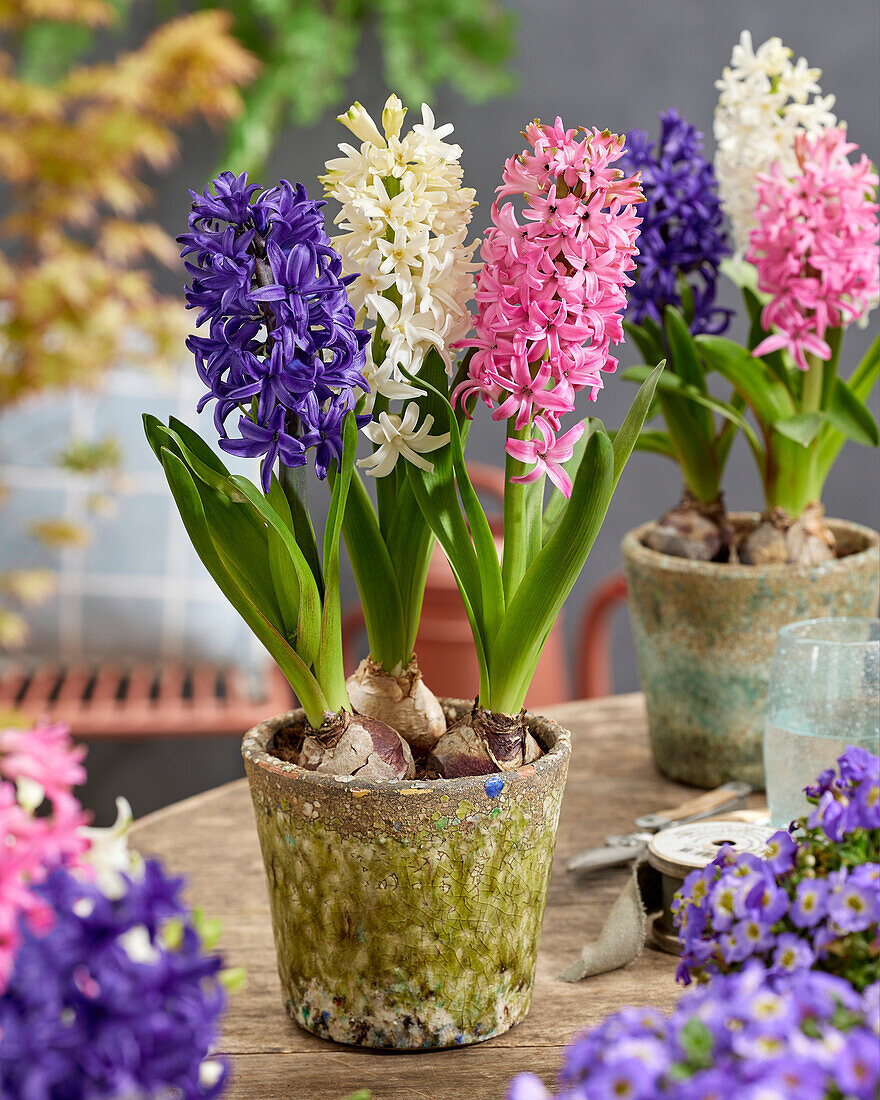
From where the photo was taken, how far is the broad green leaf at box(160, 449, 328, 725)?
1.92 ft

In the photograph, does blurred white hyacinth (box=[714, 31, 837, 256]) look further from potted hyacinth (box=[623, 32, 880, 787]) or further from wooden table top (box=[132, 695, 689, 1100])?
wooden table top (box=[132, 695, 689, 1100])

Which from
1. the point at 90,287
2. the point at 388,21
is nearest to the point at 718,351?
the point at 90,287

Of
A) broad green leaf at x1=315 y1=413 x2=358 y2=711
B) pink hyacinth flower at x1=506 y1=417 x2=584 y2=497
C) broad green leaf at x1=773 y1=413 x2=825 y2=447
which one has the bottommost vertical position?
broad green leaf at x1=315 y1=413 x2=358 y2=711

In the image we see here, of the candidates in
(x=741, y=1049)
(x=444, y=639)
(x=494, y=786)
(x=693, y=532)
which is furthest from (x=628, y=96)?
(x=741, y=1049)

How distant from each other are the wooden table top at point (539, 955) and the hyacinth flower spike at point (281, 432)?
16 cm

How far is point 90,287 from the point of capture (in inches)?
103

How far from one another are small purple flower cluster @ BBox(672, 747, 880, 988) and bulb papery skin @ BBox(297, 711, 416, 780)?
0.67ft

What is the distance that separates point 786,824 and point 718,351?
39 cm

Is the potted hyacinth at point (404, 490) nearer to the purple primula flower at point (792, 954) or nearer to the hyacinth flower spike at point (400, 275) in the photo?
the hyacinth flower spike at point (400, 275)

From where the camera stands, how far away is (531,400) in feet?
2.01

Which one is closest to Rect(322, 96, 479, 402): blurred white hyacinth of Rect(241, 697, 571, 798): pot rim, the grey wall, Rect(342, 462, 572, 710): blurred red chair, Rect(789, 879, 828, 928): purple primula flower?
Rect(241, 697, 571, 798): pot rim

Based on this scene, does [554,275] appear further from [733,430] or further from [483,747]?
[733,430]

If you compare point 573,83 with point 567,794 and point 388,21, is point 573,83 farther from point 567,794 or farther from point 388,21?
point 567,794

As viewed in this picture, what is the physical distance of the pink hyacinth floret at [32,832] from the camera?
0.35 m
